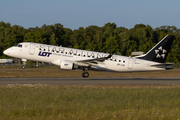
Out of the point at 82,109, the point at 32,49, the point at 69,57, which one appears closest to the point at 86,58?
the point at 69,57

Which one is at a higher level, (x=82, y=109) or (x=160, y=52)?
(x=160, y=52)

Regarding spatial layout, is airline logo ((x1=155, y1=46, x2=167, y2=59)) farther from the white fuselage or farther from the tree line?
the tree line

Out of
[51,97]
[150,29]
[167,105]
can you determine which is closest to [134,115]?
[167,105]

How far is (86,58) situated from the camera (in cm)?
3650

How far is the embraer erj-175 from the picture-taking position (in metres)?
35.4

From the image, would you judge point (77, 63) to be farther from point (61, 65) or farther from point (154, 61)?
point (154, 61)

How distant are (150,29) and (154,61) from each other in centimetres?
9351

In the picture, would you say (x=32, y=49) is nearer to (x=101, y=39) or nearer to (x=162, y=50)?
(x=162, y=50)

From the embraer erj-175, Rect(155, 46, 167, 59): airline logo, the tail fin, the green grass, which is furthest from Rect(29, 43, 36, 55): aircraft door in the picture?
the green grass

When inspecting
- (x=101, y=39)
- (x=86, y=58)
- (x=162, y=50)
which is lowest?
(x=86, y=58)

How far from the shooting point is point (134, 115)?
12531mm

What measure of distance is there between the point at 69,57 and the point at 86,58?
2448mm

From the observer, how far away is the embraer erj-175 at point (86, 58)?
35.4 metres

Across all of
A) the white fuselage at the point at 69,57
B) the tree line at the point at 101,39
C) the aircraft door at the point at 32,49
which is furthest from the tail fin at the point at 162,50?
the tree line at the point at 101,39
